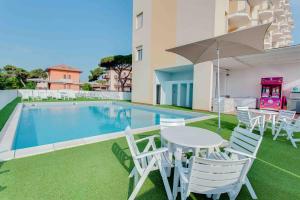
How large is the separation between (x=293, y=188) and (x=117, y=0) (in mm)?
24572

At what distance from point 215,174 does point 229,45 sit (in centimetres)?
382

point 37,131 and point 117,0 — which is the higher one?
point 117,0

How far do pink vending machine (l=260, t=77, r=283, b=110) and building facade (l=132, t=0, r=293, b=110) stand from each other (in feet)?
10.9

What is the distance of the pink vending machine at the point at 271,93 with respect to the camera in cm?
1082

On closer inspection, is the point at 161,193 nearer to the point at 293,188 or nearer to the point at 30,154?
the point at 293,188

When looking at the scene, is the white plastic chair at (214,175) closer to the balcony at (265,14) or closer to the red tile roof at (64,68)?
the balcony at (265,14)

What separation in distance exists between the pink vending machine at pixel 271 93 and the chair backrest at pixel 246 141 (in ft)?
35.6

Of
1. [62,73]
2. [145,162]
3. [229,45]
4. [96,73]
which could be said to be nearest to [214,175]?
[145,162]

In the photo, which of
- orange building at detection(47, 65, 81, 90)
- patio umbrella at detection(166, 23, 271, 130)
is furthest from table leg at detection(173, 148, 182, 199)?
orange building at detection(47, 65, 81, 90)

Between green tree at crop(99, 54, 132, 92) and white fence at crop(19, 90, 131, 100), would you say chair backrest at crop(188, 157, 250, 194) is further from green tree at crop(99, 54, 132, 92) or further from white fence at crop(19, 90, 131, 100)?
green tree at crop(99, 54, 132, 92)

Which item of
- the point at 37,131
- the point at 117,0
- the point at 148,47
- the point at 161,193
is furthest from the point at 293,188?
the point at 117,0

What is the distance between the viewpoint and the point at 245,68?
502 inches

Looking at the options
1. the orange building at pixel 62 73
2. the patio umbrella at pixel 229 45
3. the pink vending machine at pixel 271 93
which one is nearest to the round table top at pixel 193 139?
the patio umbrella at pixel 229 45

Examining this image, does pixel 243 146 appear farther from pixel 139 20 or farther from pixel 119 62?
pixel 119 62
